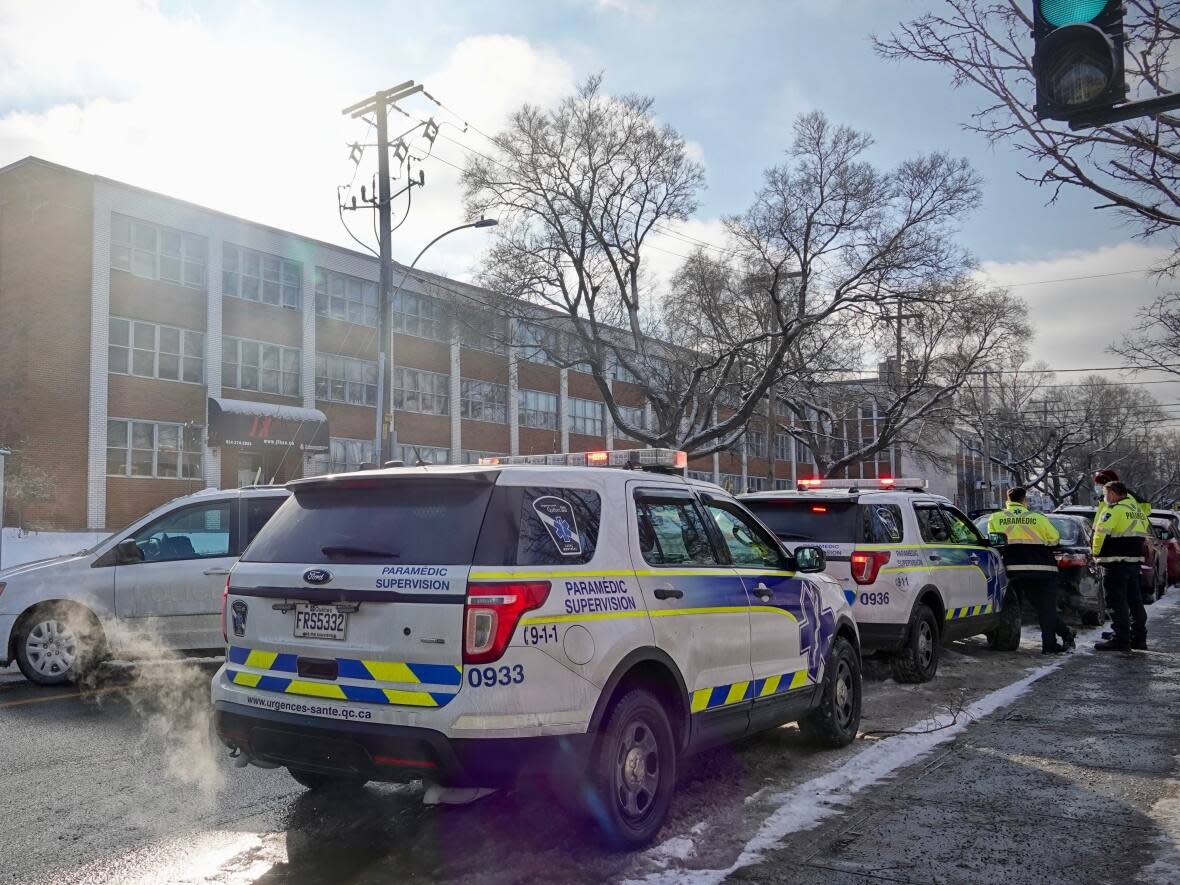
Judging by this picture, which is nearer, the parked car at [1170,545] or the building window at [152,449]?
the parked car at [1170,545]

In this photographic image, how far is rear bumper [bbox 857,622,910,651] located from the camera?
8.54 meters

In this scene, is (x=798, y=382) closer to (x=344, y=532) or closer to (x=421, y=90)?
(x=421, y=90)

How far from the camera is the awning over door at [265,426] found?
103 feet

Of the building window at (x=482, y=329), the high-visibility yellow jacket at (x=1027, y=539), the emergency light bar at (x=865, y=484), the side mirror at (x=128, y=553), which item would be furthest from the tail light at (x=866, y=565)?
the building window at (x=482, y=329)

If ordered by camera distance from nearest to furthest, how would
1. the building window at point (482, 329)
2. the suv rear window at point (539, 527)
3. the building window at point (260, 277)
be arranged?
the suv rear window at point (539, 527), the building window at point (482, 329), the building window at point (260, 277)

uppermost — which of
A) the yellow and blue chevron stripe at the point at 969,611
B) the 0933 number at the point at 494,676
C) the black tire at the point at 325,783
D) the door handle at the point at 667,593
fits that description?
the door handle at the point at 667,593

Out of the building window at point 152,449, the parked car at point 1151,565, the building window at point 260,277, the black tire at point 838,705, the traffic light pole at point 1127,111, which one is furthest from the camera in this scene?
the building window at point 260,277

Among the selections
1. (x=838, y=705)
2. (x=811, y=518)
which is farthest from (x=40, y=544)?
(x=838, y=705)

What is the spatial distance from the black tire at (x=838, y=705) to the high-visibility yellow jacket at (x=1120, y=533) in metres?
5.89

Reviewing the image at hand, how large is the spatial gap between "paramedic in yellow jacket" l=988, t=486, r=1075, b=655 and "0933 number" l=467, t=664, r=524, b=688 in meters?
8.61

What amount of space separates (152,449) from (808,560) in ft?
94.5

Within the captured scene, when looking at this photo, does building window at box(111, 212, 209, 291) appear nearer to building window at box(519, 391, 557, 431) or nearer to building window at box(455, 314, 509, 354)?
building window at box(455, 314, 509, 354)

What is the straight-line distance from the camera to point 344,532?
14.5 feet

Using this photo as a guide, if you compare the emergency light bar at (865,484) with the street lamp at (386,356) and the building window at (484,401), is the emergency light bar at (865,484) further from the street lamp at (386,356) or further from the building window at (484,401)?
the building window at (484,401)
